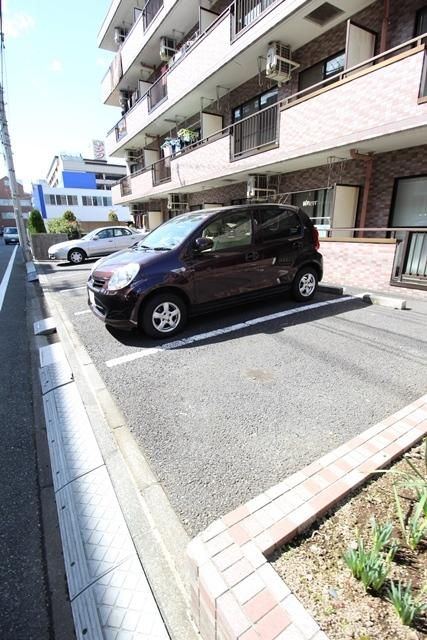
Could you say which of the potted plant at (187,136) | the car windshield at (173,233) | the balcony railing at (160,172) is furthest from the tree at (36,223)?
the car windshield at (173,233)

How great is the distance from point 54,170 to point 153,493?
232ft

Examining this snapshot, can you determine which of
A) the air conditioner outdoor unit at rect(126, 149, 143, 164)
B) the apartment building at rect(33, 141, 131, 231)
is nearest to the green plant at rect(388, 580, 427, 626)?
the air conditioner outdoor unit at rect(126, 149, 143, 164)

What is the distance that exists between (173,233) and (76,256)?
9957 mm

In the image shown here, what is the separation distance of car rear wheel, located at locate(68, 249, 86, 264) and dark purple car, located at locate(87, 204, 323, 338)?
30.4 feet

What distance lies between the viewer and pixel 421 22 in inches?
251

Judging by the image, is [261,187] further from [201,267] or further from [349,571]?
[349,571]

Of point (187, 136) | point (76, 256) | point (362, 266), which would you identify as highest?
point (187, 136)

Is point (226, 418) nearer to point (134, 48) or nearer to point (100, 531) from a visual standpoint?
point (100, 531)

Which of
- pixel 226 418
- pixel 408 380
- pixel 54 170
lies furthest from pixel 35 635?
pixel 54 170

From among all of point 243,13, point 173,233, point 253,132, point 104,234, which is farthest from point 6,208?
point 173,233

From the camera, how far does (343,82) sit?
6.22 m

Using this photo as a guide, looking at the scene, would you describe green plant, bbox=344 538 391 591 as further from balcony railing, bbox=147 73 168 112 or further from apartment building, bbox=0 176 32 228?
apartment building, bbox=0 176 32 228

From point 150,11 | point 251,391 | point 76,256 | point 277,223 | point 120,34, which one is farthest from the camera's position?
point 120,34

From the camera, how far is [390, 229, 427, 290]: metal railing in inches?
245
